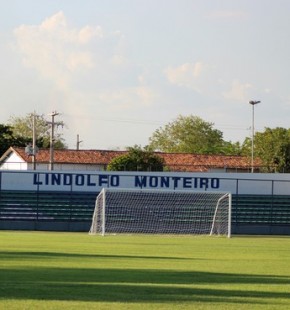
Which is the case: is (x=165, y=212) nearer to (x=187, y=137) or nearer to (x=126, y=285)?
(x=126, y=285)

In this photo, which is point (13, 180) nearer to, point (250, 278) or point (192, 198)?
point (192, 198)

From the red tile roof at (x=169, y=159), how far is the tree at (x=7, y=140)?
8401 mm

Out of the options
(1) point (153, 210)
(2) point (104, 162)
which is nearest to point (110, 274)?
(1) point (153, 210)

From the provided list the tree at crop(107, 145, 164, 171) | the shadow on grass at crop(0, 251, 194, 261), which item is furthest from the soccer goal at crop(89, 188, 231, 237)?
the tree at crop(107, 145, 164, 171)

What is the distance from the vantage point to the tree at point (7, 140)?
379ft

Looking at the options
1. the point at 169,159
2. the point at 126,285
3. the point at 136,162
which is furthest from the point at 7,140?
the point at 126,285

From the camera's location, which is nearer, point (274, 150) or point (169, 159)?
point (274, 150)

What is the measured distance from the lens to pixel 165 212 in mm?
54438

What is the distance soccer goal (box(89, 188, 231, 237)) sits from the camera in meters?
51.5

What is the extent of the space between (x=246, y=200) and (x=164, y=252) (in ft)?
103

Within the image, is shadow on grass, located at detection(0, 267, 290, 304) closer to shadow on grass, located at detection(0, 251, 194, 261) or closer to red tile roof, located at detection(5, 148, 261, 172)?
shadow on grass, located at detection(0, 251, 194, 261)

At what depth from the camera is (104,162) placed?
344 feet

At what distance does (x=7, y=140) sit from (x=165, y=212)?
2579 inches

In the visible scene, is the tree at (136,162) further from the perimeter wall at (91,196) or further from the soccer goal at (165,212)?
the soccer goal at (165,212)
